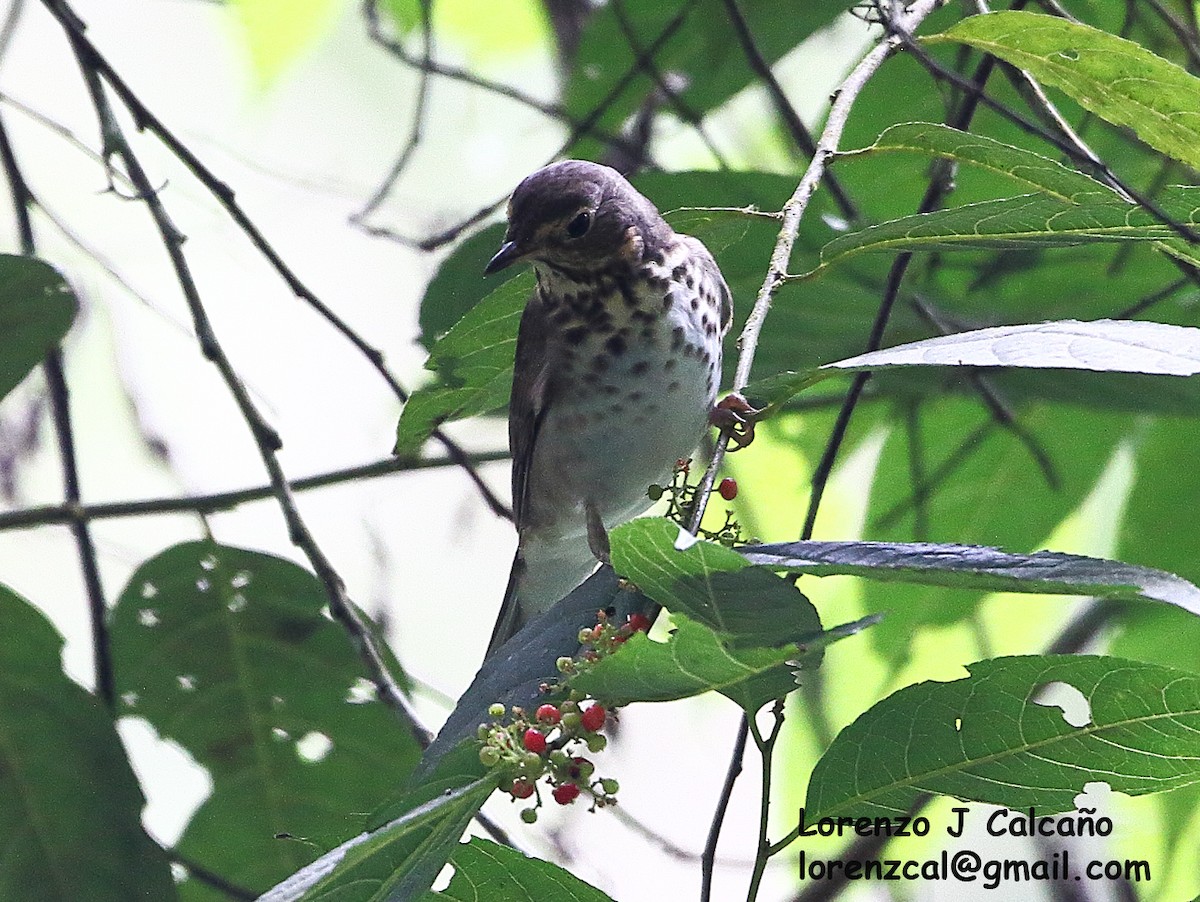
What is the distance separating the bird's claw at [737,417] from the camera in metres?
1.32

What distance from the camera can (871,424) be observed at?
2.85 m

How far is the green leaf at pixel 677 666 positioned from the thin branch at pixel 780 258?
0.14 metres

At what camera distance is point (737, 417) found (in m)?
1.46

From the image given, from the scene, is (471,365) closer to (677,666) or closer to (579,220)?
(579,220)

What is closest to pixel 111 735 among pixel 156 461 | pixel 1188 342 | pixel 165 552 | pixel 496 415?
pixel 165 552

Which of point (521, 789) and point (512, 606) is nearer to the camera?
point (521, 789)

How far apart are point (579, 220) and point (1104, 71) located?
0.91 m

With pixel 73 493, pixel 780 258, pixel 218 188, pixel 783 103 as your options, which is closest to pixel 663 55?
pixel 783 103

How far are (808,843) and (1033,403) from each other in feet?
3.83

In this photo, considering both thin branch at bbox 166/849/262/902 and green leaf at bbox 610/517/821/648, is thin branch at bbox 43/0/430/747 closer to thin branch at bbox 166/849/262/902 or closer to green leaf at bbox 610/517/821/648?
thin branch at bbox 166/849/262/902

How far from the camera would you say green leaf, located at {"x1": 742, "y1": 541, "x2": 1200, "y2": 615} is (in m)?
0.99

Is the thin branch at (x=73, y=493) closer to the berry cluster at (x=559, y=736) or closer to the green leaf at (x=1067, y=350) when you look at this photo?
the berry cluster at (x=559, y=736)

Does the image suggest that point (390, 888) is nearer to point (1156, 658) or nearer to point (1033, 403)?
point (1156, 658)

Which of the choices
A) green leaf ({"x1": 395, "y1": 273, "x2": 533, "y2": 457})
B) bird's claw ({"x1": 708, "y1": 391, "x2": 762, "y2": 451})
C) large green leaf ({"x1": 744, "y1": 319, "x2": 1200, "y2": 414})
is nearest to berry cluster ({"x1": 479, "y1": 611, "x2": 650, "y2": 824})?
bird's claw ({"x1": 708, "y1": 391, "x2": 762, "y2": 451})
